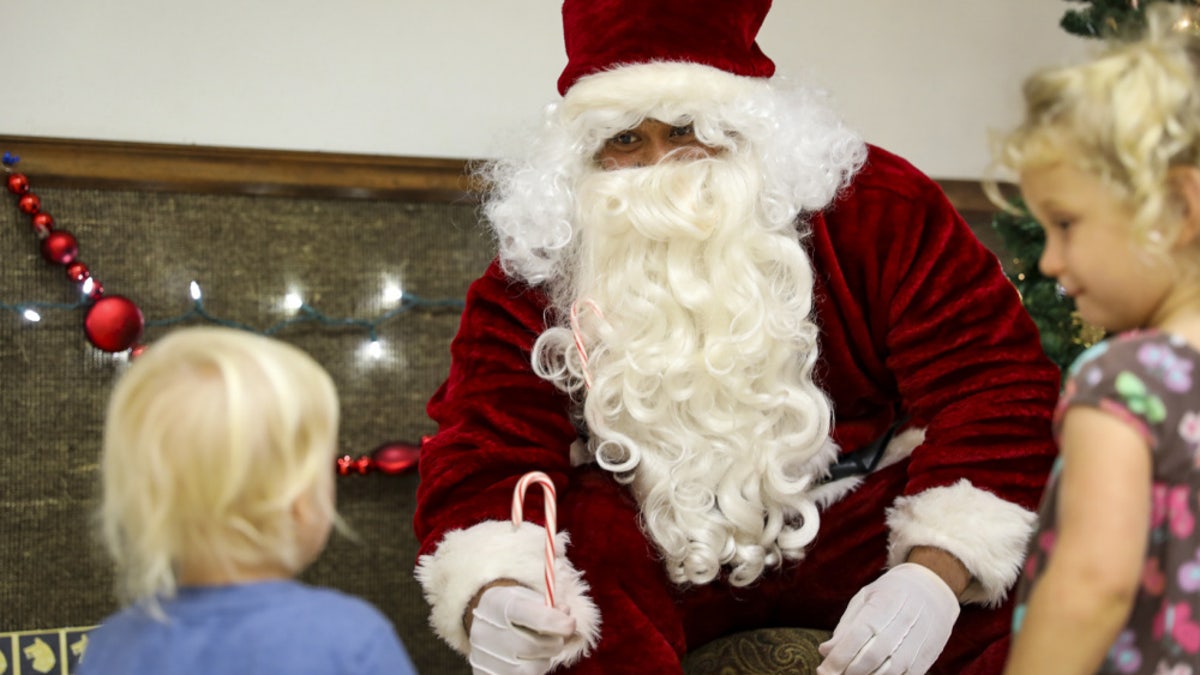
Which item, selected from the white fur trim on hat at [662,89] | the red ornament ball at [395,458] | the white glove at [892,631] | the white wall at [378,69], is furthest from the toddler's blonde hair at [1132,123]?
the red ornament ball at [395,458]

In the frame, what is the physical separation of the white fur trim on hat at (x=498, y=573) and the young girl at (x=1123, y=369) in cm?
62

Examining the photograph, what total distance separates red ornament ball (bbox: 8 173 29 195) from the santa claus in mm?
904

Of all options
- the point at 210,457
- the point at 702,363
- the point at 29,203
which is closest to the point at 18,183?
the point at 29,203

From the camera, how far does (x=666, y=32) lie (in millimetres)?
1772

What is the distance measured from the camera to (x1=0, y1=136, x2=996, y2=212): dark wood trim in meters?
2.13

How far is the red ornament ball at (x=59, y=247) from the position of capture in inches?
82.6

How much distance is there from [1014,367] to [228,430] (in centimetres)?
117

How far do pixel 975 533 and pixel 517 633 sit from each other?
628mm

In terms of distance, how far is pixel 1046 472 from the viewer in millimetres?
1606

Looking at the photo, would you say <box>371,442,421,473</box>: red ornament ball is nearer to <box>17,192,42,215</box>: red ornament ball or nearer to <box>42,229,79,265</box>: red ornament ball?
<box>42,229,79,265</box>: red ornament ball

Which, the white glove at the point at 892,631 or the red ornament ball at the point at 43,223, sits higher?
the red ornament ball at the point at 43,223

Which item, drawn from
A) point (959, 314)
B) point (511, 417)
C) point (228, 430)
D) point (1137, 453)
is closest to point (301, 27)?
point (511, 417)

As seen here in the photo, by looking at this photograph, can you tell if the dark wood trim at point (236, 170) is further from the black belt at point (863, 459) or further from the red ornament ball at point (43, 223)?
the black belt at point (863, 459)

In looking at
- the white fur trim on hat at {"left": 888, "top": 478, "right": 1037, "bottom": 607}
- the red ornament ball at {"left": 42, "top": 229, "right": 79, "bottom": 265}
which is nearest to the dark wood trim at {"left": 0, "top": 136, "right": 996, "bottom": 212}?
the red ornament ball at {"left": 42, "top": 229, "right": 79, "bottom": 265}
